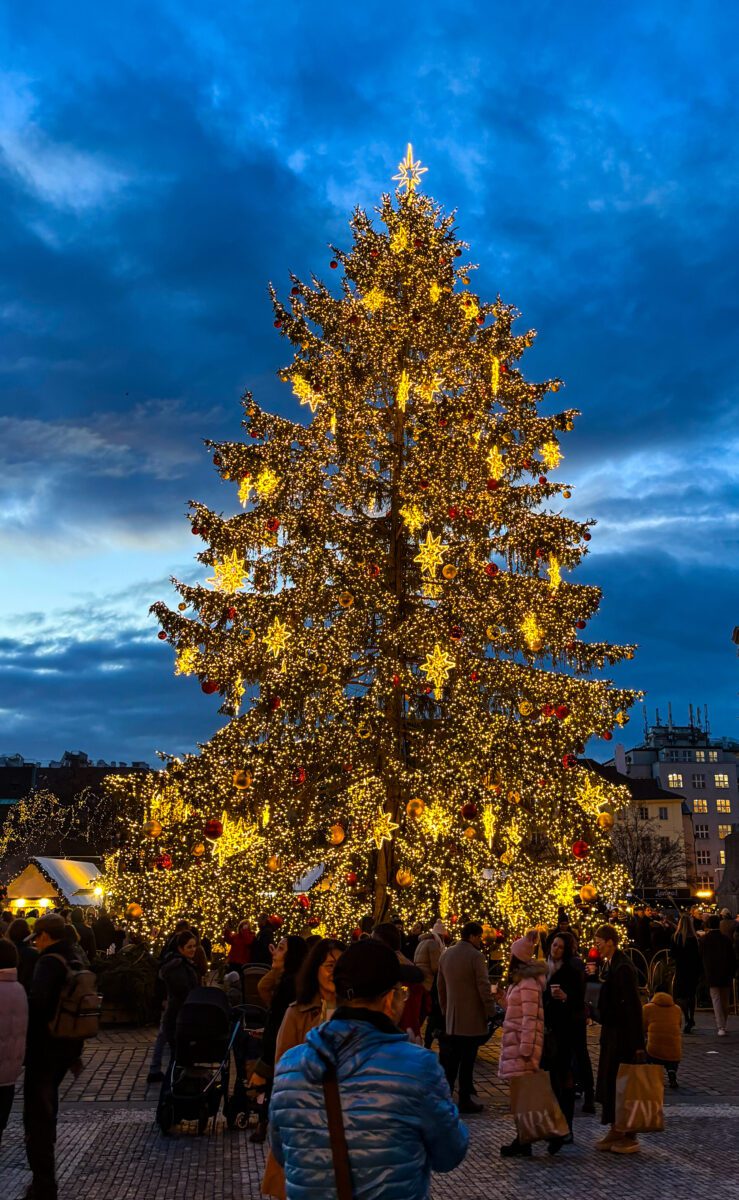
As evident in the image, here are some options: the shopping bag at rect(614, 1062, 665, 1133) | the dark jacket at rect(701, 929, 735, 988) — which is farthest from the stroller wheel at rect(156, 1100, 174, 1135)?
the dark jacket at rect(701, 929, 735, 988)

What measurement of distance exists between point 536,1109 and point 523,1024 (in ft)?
2.33

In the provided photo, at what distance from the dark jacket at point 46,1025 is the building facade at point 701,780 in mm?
116714

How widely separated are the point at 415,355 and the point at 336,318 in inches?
79.5

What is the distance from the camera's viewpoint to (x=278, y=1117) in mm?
3490

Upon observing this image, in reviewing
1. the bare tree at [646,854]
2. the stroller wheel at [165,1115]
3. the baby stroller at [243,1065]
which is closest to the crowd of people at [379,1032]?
the baby stroller at [243,1065]

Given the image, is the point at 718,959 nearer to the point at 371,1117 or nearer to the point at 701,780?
the point at 371,1117

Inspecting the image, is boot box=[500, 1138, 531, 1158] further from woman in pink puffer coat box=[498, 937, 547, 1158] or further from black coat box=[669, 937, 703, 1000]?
black coat box=[669, 937, 703, 1000]

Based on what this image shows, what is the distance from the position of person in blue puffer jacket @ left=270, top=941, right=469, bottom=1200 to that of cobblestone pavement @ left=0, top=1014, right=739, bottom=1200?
5.69 meters

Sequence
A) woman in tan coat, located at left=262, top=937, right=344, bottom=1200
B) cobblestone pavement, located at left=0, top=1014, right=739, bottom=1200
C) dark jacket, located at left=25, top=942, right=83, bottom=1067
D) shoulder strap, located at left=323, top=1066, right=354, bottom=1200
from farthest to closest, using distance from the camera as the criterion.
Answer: cobblestone pavement, located at left=0, top=1014, right=739, bottom=1200
dark jacket, located at left=25, top=942, right=83, bottom=1067
woman in tan coat, located at left=262, top=937, right=344, bottom=1200
shoulder strap, located at left=323, top=1066, right=354, bottom=1200

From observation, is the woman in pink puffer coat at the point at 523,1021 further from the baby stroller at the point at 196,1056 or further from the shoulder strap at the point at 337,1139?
the shoulder strap at the point at 337,1139

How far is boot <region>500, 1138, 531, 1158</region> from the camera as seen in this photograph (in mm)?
9869

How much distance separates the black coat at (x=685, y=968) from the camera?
1861 cm

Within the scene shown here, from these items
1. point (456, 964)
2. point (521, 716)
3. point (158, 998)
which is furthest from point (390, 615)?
point (456, 964)

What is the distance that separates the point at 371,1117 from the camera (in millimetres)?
3318
